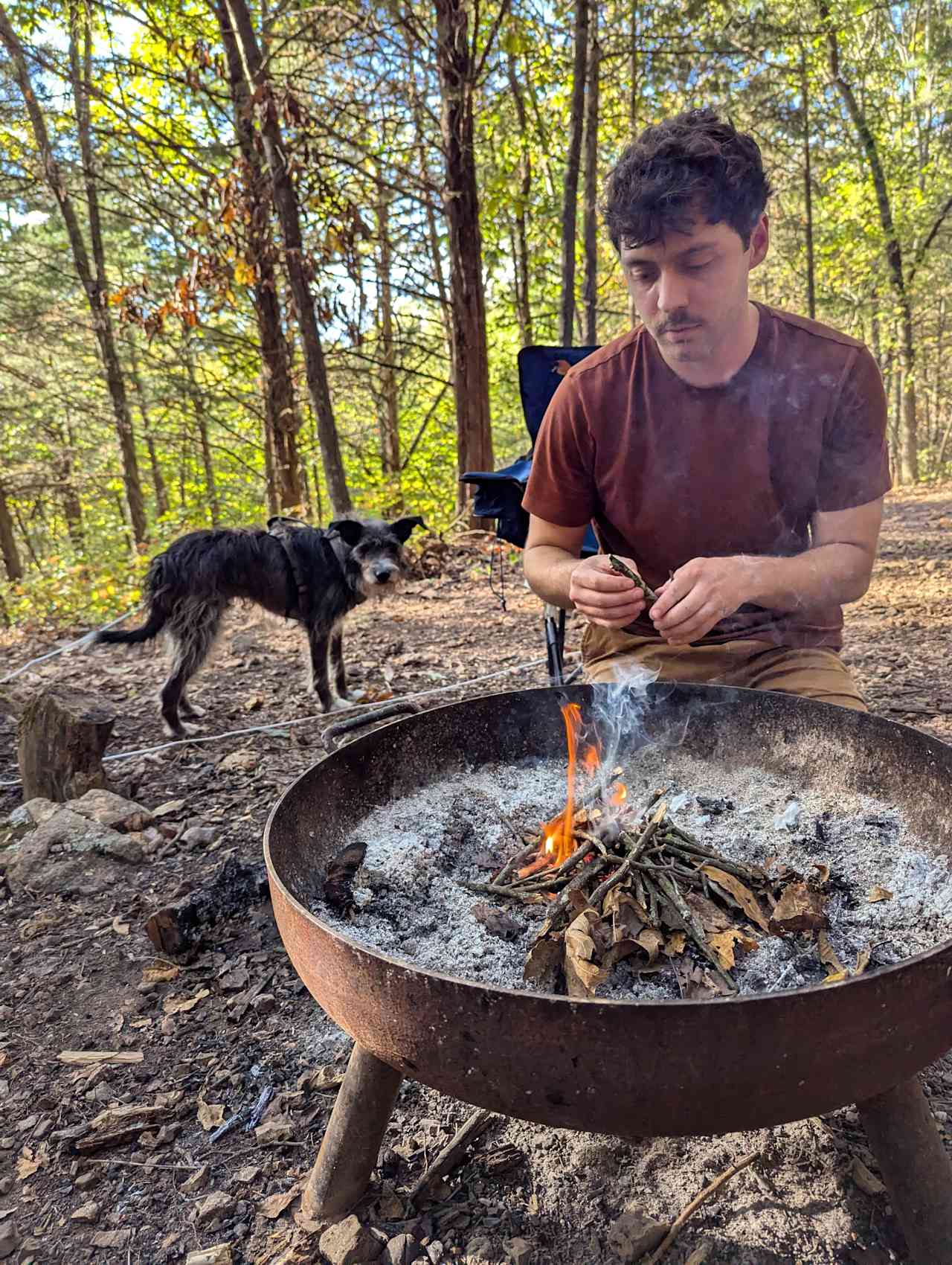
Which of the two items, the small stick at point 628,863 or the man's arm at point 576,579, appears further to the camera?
the man's arm at point 576,579

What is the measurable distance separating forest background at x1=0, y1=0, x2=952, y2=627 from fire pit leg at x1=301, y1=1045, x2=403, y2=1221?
3.96m

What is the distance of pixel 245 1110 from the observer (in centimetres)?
163

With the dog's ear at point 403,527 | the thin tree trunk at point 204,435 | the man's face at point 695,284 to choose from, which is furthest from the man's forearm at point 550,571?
the thin tree trunk at point 204,435

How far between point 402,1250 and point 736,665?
1572mm

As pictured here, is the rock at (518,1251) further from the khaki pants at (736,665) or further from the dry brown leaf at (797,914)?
the khaki pants at (736,665)

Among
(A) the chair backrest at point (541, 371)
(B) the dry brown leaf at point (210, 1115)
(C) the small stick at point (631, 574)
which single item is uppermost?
(A) the chair backrest at point (541, 371)

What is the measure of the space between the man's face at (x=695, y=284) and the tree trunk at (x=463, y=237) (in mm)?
5573

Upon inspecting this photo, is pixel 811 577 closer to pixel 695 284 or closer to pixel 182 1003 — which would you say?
pixel 695 284

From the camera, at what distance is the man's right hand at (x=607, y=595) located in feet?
5.14

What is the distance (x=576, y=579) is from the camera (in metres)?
1.66

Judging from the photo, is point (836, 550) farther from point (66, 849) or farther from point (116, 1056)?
point (66, 849)

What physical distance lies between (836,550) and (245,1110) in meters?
1.93

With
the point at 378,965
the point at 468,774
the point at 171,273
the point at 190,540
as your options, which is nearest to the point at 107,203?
the point at 171,273

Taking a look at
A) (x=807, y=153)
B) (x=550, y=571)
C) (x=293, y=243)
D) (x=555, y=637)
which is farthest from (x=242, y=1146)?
(x=807, y=153)
